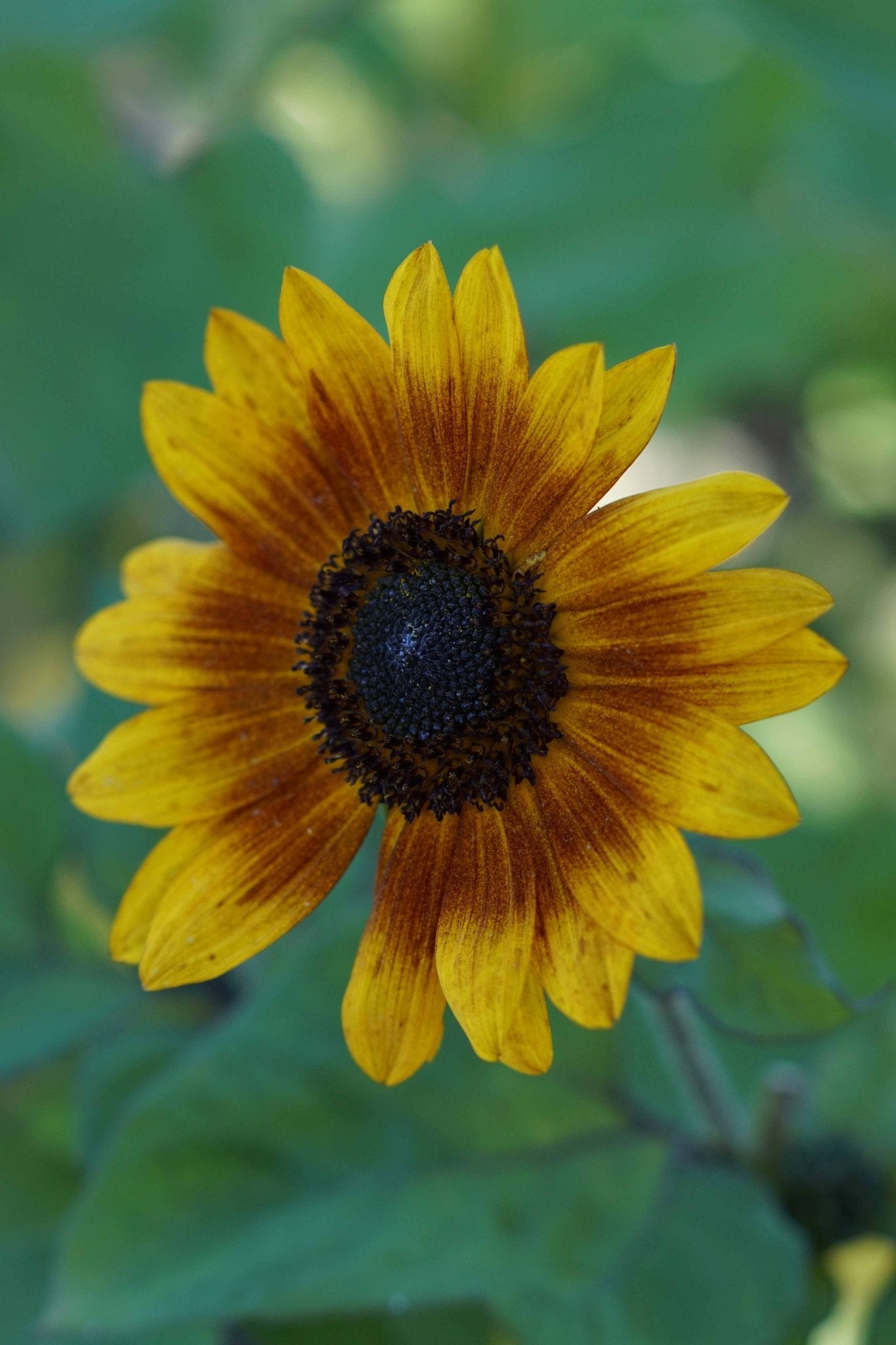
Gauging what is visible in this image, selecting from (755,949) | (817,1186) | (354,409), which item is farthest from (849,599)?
(354,409)

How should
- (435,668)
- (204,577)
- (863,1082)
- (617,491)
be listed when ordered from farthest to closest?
(617,491) < (863,1082) < (204,577) < (435,668)

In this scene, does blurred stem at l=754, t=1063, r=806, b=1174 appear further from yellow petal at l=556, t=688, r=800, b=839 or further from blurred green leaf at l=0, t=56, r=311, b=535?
blurred green leaf at l=0, t=56, r=311, b=535

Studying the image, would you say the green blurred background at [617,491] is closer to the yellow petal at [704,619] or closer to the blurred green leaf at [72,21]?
the blurred green leaf at [72,21]

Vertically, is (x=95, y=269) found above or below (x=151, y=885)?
above

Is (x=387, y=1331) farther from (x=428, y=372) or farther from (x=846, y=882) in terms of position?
(x=428, y=372)

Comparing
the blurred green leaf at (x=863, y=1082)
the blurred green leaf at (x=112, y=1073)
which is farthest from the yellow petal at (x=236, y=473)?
the blurred green leaf at (x=863, y=1082)

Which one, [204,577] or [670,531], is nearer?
[670,531]

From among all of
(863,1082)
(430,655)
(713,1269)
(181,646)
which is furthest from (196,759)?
(863,1082)
